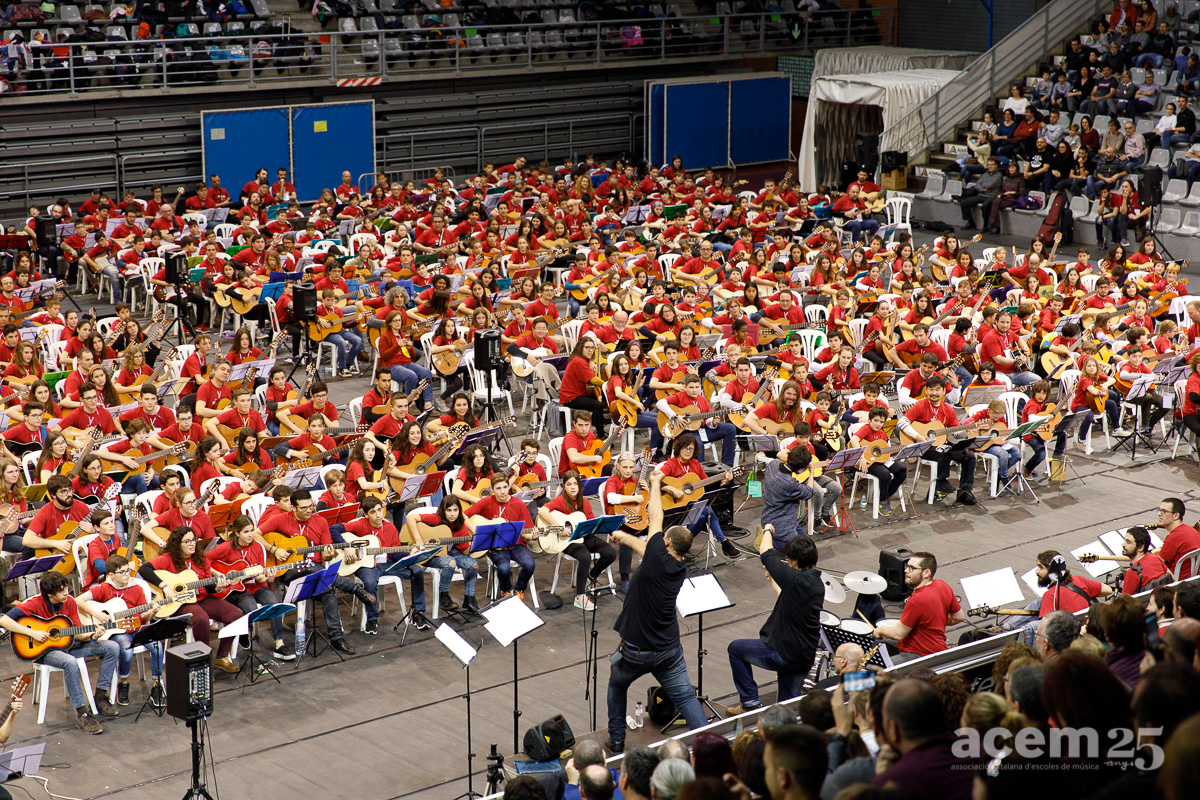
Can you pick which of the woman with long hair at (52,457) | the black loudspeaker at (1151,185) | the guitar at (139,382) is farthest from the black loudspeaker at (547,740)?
the black loudspeaker at (1151,185)

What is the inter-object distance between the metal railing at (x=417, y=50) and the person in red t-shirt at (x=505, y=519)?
18633mm

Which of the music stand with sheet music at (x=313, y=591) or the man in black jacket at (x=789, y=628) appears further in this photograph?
the music stand with sheet music at (x=313, y=591)

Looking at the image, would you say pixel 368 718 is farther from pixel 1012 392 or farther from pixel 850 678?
pixel 1012 392

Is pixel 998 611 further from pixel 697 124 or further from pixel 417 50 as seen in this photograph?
pixel 697 124

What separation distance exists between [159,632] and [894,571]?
19.7 feet

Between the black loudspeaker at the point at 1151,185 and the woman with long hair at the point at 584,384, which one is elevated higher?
the black loudspeaker at the point at 1151,185

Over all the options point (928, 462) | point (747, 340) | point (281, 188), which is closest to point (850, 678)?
point (928, 462)

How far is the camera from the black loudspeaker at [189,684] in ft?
27.6

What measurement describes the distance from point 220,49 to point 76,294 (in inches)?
324

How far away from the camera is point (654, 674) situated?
885 centimetres

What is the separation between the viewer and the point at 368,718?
9.87 metres

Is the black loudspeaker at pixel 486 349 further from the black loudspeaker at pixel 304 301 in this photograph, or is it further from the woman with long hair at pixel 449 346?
the black loudspeaker at pixel 304 301

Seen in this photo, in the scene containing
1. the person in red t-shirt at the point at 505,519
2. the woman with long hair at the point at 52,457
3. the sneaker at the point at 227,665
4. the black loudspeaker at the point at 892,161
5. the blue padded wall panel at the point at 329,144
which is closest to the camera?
the sneaker at the point at 227,665

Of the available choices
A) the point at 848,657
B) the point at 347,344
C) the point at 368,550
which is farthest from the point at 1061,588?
the point at 347,344
